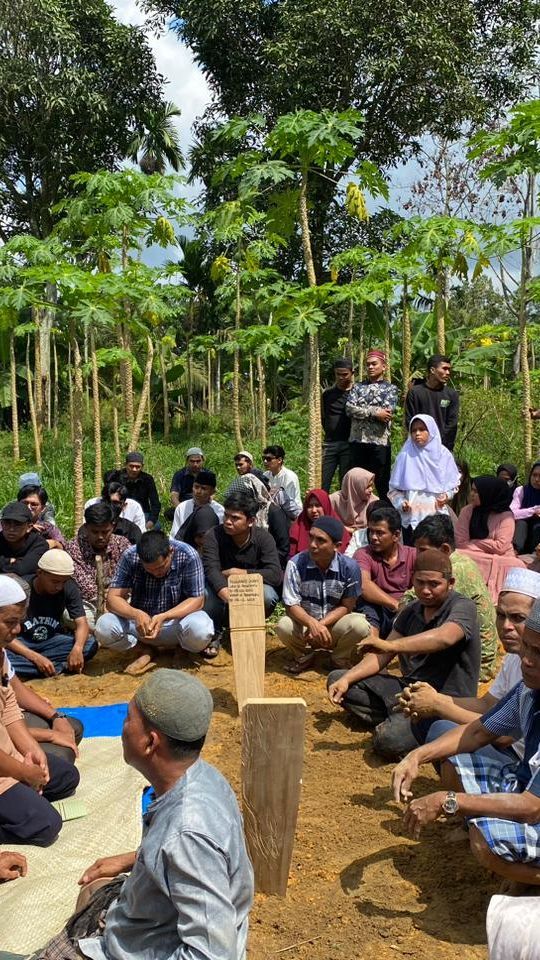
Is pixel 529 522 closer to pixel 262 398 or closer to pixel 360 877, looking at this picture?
pixel 360 877

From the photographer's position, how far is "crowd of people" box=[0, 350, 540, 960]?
202 centimetres

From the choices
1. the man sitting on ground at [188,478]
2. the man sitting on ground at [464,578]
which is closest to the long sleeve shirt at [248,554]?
the man sitting on ground at [464,578]

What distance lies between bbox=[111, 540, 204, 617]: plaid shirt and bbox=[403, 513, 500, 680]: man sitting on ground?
1681 millimetres

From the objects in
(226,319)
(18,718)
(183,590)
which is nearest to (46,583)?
(183,590)

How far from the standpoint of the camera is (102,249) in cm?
958

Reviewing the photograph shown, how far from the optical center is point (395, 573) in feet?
19.4

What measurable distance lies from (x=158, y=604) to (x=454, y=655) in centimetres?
260

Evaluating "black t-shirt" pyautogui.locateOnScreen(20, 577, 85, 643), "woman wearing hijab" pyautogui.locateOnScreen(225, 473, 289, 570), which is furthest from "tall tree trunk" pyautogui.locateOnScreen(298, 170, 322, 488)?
"black t-shirt" pyautogui.locateOnScreen(20, 577, 85, 643)

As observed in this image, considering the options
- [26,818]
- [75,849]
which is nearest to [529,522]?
[75,849]

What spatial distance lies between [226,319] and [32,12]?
6.34m

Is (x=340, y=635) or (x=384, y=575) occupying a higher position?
(x=384, y=575)

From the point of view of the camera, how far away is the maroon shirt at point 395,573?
592cm

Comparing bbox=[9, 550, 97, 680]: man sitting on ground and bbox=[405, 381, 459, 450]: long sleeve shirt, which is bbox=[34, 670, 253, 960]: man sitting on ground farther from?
bbox=[405, 381, 459, 450]: long sleeve shirt

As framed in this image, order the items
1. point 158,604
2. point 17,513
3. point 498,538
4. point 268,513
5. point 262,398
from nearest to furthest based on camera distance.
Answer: point 158,604
point 17,513
point 498,538
point 268,513
point 262,398
